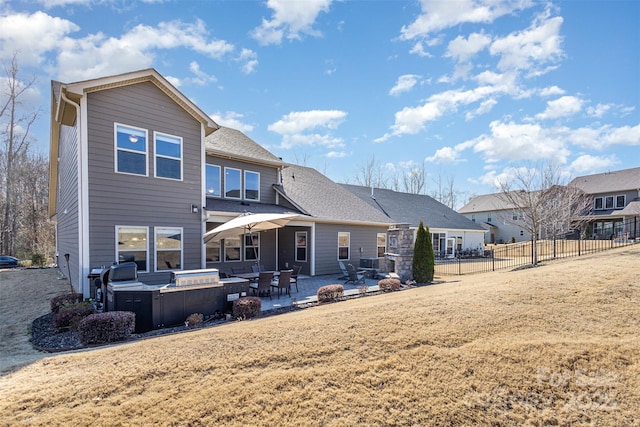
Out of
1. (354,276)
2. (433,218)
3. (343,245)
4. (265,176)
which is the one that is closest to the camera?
(354,276)

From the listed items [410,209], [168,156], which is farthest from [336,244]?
[410,209]

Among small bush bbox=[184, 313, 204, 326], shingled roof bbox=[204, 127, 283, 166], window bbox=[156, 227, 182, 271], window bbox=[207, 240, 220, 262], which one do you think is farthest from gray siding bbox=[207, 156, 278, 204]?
small bush bbox=[184, 313, 204, 326]

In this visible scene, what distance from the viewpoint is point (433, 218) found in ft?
91.9

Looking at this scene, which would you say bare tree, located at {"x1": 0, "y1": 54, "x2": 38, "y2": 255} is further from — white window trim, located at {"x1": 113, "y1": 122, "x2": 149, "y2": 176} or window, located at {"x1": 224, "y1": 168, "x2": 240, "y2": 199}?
white window trim, located at {"x1": 113, "y1": 122, "x2": 149, "y2": 176}

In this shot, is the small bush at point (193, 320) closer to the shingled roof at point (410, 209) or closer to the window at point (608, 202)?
Result: the shingled roof at point (410, 209)

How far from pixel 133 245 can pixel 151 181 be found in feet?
6.72

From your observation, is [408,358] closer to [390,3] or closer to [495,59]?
[390,3]

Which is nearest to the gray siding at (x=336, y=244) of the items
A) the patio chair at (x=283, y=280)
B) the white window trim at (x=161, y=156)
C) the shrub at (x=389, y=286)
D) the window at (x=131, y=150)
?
the shrub at (x=389, y=286)

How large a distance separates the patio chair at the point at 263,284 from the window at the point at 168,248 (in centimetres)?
262

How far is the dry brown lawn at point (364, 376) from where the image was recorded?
10.3 feet

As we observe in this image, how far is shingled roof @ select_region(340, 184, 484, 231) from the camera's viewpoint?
26.0 m

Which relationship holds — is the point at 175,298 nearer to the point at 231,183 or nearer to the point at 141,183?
the point at 141,183

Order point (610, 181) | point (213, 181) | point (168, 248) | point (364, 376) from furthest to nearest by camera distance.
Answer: point (610, 181) < point (213, 181) < point (168, 248) < point (364, 376)

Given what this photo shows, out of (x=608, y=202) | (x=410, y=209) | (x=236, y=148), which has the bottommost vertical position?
(x=410, y=209)
